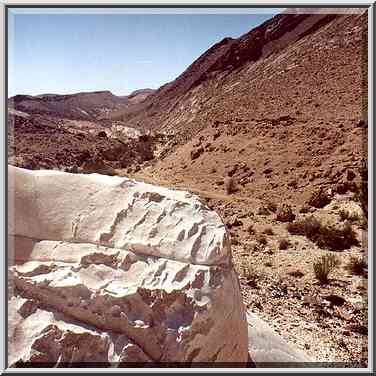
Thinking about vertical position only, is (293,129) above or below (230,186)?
above

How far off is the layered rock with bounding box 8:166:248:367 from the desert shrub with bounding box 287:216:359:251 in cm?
575

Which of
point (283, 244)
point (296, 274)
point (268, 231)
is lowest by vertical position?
point (296, 274)

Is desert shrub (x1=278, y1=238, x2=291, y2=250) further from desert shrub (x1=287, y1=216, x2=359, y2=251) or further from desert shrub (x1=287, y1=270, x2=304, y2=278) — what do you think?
desert shrub (x1=287, y1=270, x2=304, y2=278)

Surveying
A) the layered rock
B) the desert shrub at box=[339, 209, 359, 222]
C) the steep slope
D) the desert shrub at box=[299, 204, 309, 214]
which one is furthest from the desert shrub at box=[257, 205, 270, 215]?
the layered rock

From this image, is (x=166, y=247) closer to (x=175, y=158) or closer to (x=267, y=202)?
(x=267, y=202)

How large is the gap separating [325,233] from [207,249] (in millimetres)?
6643

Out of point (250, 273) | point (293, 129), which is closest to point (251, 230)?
point (250, 273)

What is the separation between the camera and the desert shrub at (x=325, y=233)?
870cm

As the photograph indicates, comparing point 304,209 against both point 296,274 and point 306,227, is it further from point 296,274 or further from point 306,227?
point 296,274

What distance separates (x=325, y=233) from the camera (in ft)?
29.9

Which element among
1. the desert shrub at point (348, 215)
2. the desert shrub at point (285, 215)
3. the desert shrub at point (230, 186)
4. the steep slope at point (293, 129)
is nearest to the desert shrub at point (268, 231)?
the desert shrub at point (285, 215)

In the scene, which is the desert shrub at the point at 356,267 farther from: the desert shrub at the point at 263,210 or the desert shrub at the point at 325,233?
the desert shrub at the point at 263,210

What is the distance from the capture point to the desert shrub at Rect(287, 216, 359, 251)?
8695 mm

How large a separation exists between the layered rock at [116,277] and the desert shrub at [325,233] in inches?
227
